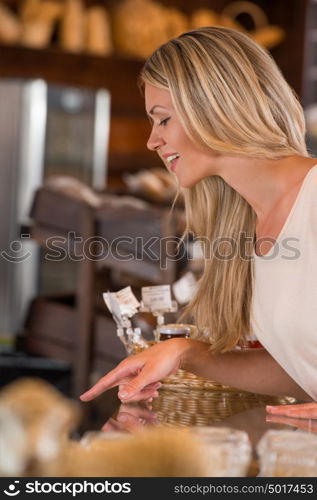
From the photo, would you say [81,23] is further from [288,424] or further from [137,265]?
[288,424]

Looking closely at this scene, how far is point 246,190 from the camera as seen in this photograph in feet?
5.78

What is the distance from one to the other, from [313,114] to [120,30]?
1593mm

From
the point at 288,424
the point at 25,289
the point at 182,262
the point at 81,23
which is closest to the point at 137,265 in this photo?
the point at 182,262

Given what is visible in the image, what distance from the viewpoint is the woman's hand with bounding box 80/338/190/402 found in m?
1.50

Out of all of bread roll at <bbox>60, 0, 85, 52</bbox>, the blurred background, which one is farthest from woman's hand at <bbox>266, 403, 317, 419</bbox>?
bread roll at <bbox>60, 0, 85, 52</bbox>

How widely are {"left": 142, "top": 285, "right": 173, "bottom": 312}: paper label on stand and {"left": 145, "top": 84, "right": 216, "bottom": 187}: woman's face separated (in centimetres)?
22

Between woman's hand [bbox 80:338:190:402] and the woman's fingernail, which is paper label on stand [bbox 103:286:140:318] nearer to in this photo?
woman's hand [bbox 80:338:190:402]

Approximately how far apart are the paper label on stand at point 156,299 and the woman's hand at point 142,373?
154 mm

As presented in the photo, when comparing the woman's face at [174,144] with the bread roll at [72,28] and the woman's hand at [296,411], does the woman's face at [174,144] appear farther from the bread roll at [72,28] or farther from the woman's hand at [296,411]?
the bread roll at [72,28]

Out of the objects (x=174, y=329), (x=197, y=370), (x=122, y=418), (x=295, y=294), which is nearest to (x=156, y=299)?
(x=174, y=329)

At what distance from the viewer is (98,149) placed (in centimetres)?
610

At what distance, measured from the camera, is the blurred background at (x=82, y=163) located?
414 cm
